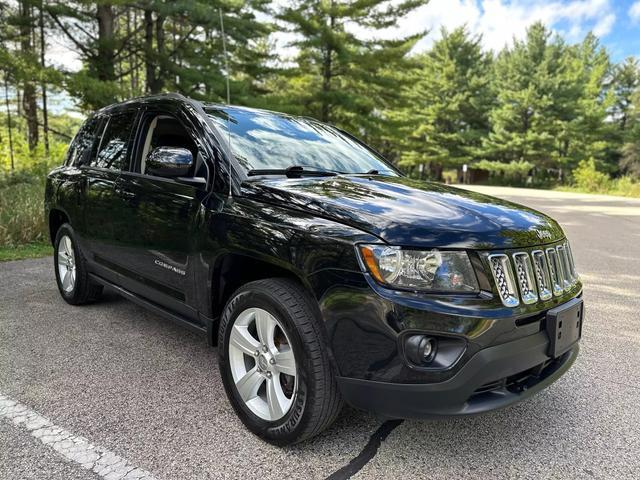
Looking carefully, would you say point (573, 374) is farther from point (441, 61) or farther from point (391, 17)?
point (441, 61)

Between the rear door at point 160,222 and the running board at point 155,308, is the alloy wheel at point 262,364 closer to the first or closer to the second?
the running board at point 155,308

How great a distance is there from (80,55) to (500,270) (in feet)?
61.2

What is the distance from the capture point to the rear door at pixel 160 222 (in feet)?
9.54

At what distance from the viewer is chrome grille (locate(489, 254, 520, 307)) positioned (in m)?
2.03

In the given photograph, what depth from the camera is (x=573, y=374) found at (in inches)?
132

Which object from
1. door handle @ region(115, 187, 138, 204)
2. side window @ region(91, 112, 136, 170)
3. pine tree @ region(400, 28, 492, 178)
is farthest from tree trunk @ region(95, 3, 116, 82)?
pine tree @ region(400, 28, 492, 178)

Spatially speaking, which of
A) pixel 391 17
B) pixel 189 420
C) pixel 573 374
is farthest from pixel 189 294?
pixel 391 17

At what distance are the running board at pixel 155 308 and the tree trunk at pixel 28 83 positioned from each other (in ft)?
39.0

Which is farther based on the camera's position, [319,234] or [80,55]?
[80,55]

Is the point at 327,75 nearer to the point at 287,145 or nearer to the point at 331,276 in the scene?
the point at 287,145

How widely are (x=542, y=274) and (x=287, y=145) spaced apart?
5.99 ft

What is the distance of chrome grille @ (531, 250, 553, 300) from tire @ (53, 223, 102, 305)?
369 centimetres

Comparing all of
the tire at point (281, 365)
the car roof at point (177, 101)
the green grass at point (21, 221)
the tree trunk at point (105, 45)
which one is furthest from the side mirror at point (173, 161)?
the tree trunk at point (105, 45)

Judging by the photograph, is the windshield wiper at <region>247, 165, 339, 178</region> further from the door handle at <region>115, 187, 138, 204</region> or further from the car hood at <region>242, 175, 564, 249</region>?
the door handle at <region>115, 187, 138, 204</region>
